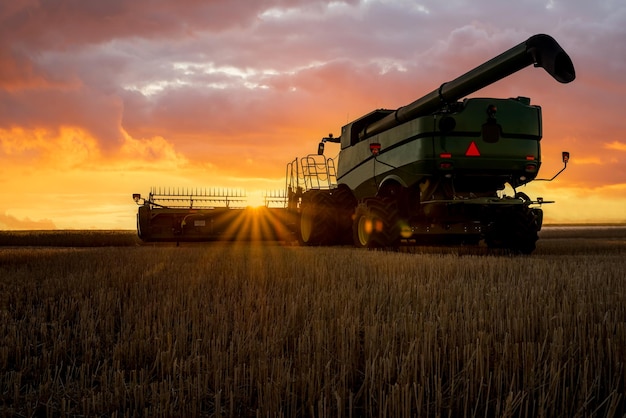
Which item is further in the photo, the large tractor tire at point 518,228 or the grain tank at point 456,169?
the large tractor tire at point 518,228

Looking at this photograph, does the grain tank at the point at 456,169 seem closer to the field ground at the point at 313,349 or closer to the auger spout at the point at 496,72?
the auger spout at the point at 496,72

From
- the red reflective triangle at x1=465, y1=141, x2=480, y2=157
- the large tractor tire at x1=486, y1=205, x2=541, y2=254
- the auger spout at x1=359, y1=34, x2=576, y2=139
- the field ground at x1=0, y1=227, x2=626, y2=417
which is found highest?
the auger spout at x1=359, y1=34, x2=576, y2=139

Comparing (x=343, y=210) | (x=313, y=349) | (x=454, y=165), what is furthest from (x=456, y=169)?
(x=313, y=349)

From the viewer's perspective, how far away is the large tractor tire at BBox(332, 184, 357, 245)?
1645 cm

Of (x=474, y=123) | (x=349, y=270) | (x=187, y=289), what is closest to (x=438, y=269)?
(x=349, y=270)

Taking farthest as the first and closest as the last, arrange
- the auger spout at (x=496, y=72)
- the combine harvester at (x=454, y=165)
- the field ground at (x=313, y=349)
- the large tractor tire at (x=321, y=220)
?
the large tractor tire at (x=321, y=220) < the combine harvester at (x=454, y=165) < the auger spout at (x=496, y=72) < the field ground at (x=313, y=349)

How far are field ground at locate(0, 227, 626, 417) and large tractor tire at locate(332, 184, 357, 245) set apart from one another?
8928 millimetres

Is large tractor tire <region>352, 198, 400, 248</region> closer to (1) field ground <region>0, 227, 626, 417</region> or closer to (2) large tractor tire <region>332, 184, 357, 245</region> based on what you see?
(2) large tractor tire <region>332, 184, 357, 245</region>

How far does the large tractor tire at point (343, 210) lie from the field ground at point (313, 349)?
29.3 ft

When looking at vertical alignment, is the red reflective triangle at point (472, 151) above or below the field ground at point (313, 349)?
above

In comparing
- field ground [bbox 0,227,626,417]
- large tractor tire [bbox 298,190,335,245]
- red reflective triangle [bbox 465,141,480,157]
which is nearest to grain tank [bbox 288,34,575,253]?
red reflective triangle [bbox 465,141,480,157]

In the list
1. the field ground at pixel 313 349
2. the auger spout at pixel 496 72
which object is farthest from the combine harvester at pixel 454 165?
the field ground at pixel 313 349

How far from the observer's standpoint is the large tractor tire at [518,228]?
1292cm

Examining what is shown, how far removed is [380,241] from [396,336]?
9.03 metres
